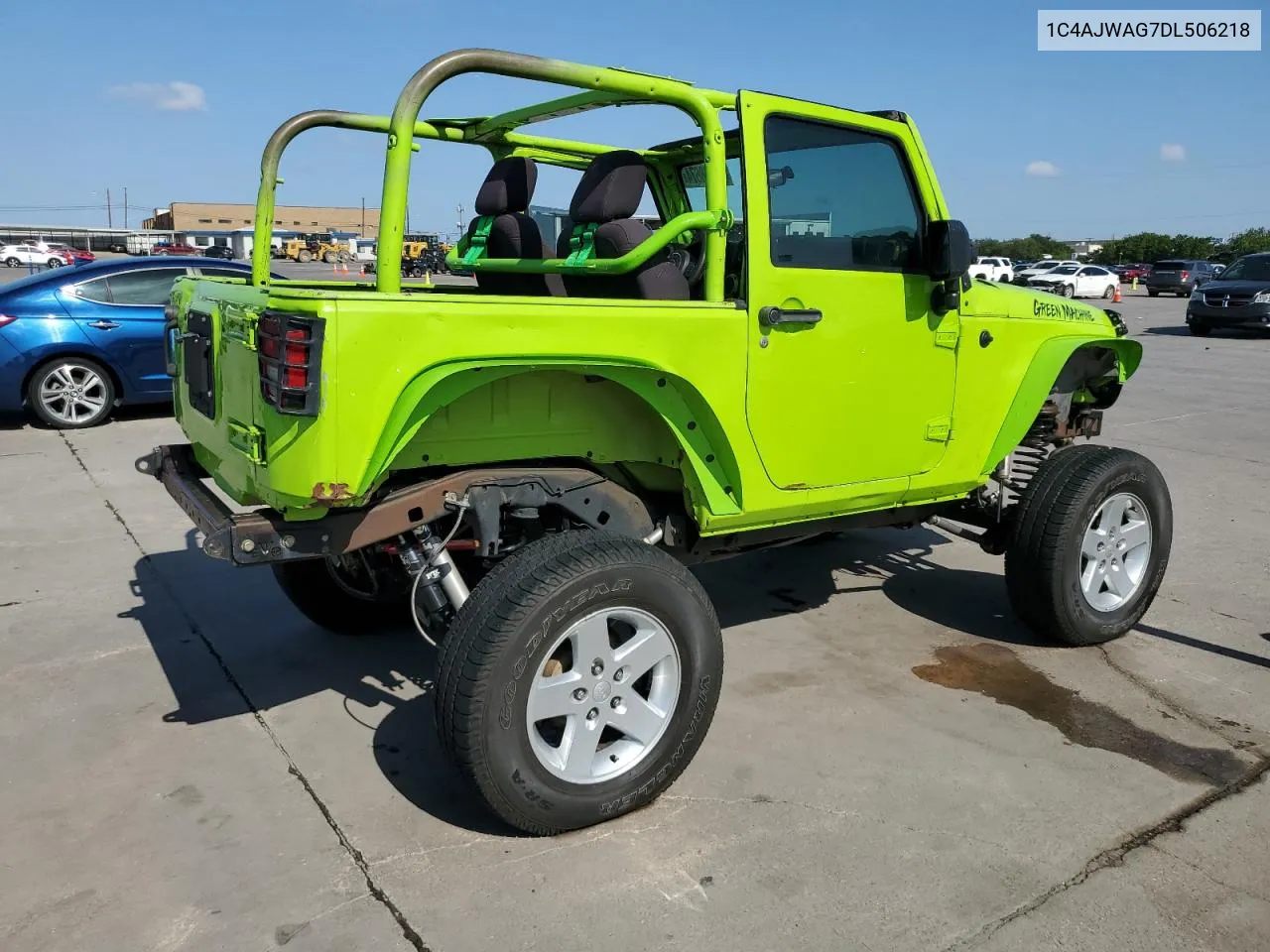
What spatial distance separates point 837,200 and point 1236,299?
→ 20.9 meters

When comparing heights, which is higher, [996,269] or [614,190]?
[996,269]

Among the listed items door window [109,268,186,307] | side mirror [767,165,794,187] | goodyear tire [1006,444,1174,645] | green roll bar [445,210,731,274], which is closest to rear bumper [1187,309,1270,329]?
goodyear tire [1006,444,1174,645]

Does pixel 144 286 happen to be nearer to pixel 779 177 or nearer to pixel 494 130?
pixel 494 130

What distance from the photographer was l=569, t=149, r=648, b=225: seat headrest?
3613mm

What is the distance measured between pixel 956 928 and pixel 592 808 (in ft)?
3.52

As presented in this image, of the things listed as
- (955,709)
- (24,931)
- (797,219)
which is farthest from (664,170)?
(24,931)

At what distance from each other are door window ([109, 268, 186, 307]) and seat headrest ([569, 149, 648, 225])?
734 cm

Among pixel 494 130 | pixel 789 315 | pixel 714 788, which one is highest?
pixel 494 130

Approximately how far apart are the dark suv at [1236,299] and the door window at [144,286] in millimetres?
19980

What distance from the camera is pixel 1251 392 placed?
42.6ft

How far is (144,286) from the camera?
975 cm

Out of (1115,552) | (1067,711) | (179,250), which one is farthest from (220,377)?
(179,250)

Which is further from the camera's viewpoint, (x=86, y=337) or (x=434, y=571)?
(x=86, y=337)

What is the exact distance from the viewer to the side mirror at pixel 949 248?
12.5 feet
